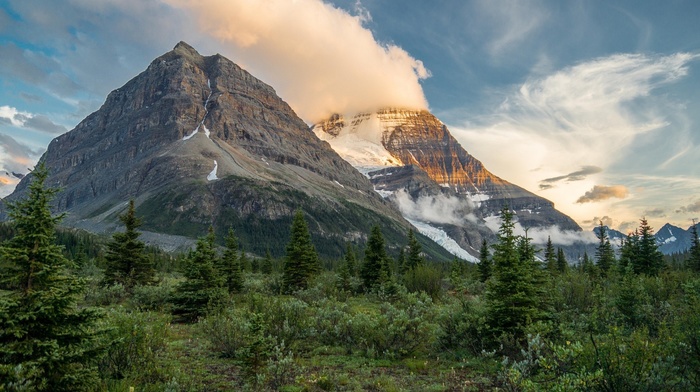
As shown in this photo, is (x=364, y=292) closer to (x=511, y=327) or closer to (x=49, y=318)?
(x=511, y=327)

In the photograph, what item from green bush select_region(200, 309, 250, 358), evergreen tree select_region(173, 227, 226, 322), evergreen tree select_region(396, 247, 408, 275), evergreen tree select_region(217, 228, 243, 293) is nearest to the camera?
green bush select_region(200, 309, 250, 358)

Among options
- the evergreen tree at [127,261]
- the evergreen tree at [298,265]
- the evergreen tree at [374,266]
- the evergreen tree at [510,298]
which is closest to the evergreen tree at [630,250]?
the evergreen tree at [374,266]

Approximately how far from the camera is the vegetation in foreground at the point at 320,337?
25.2 ft

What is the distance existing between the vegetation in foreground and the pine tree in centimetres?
3

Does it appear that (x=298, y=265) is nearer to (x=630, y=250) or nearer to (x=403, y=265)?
(x=403, y=265)

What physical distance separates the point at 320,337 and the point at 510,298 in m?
7.56

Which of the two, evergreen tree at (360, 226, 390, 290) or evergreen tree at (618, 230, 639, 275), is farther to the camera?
evergreen tree at (618, 230, 639, 275)

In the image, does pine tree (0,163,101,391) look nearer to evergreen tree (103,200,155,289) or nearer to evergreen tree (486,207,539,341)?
evergreen tree (486,207,539,341)

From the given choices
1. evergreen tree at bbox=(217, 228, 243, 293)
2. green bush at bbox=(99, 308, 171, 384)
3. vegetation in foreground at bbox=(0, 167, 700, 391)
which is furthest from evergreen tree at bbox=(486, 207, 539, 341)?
evergreen tree at bbox=(217, 228, 243, 293)

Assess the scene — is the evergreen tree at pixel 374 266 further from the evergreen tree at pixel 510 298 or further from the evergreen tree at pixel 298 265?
the evergreen tree at pixel 510 298

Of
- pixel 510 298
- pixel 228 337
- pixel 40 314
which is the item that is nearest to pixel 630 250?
pixel 510 298

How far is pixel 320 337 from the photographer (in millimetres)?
15922

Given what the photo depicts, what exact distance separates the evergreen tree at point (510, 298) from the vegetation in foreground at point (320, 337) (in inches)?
2.3

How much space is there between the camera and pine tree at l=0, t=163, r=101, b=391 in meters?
7.71
